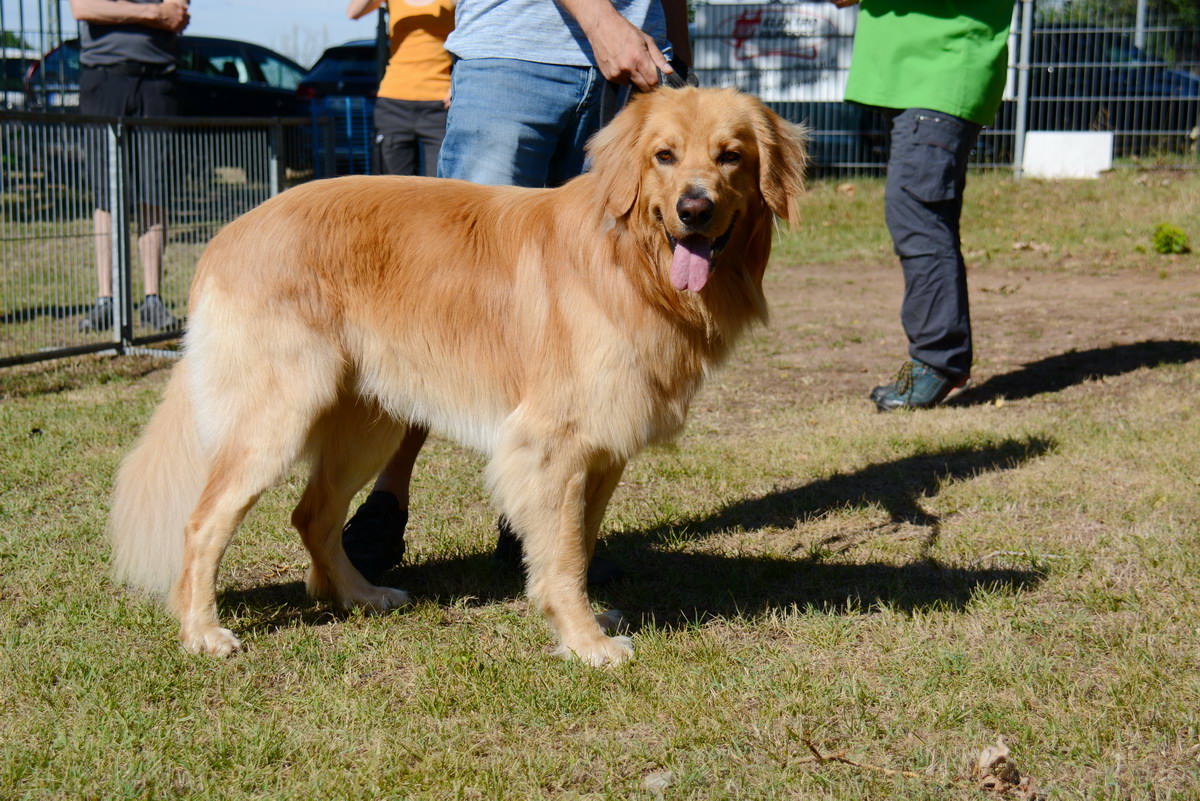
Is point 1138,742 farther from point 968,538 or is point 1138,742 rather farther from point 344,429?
point 344,429

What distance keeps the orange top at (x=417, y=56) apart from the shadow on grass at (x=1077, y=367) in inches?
140

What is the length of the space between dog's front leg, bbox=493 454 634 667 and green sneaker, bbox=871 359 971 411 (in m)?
3.19

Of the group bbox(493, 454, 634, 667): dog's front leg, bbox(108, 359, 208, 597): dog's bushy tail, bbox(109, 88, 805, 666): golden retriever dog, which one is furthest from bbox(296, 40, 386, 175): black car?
bbox(493, 454, 634, 667): dog's front leg

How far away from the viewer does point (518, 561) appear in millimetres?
3893

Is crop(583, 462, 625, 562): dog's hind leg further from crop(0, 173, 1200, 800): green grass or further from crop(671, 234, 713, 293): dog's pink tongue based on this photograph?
crop(671, 234, 713, 293): dog's pink tongue

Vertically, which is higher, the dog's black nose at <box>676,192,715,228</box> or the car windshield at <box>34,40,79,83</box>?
the car windshield at <box>34,40,79,83</box>

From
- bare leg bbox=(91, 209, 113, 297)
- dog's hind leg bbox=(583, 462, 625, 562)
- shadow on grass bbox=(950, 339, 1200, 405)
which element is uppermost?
bare leg bbox=(91, 209, 113, 297)

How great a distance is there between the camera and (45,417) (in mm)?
5531


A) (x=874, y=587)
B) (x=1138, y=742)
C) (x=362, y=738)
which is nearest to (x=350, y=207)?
(x=362, y=738)

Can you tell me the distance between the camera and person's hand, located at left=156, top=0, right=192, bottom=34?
23.3ft

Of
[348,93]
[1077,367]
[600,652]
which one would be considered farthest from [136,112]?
[348,93]

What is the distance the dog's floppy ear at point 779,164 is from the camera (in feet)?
10.00

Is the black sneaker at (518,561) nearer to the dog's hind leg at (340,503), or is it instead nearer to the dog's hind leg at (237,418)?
the dog's hind leg at (340,503)

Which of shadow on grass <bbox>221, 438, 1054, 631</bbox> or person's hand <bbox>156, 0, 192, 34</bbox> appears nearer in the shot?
shadow on grass <bbox>221, 438, 1054, 631</bbox>
